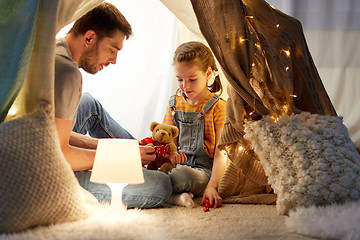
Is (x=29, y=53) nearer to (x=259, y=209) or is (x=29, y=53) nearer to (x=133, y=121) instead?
(x=259, y=209)

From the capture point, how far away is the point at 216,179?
1922 millimetres

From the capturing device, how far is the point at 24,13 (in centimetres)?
136

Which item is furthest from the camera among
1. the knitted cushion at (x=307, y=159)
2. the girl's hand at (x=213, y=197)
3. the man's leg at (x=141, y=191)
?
the girl's hand at (x=213, y=197)

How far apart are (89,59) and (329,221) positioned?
3.70 feet

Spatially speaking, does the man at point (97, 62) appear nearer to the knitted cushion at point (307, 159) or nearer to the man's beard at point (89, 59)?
the man's beard at point (89, 59)

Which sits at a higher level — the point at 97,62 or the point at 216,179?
the point at 97,62

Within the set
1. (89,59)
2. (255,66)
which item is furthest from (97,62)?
(255,66)

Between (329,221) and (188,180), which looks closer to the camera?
(329,221)

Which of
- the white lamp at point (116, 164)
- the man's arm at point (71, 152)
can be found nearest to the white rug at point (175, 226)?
the white lamp at point (116, 164)

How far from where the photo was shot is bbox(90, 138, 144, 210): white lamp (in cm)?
139

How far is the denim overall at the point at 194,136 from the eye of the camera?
213 centimetres

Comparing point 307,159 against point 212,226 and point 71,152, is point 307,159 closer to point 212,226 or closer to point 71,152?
point 212,226

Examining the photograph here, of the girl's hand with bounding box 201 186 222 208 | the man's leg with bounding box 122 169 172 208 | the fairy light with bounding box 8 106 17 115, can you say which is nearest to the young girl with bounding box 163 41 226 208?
the girl's hand with bounding box 201 186 222 208

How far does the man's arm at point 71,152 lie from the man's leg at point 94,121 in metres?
0.52
